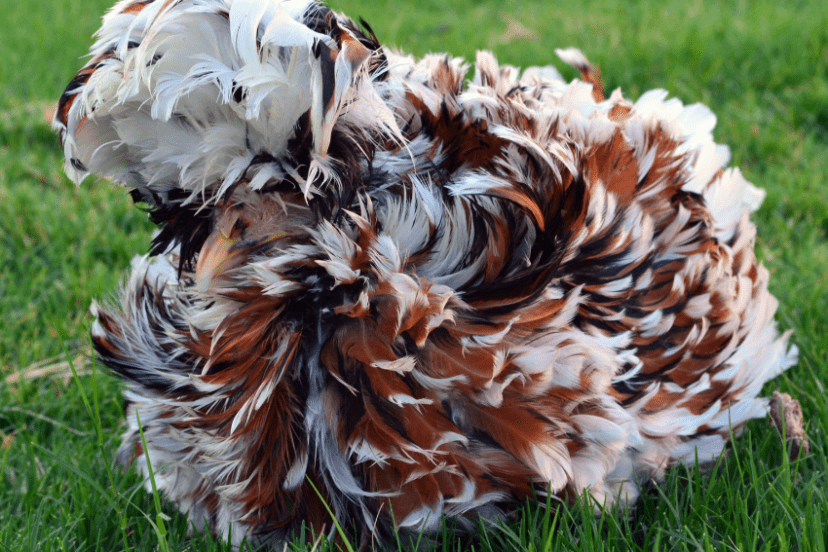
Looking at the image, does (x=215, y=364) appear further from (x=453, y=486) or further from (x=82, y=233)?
(x=82, y=233)

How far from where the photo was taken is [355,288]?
1233 millimetres

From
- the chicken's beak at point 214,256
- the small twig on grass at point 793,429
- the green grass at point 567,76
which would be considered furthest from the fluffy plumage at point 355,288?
the small twig on grass at point 793,429

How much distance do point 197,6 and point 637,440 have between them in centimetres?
109

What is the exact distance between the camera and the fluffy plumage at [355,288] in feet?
3.74

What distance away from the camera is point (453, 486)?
4.20 ft

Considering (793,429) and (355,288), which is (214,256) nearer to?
(355,288)

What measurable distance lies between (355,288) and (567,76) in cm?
322

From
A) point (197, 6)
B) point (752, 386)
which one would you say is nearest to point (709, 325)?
point (752, 386)

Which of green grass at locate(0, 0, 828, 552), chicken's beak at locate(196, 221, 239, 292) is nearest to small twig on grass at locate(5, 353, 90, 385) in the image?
green grass at locate(0, 0, 828, 552)

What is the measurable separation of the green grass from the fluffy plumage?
0.41 feet

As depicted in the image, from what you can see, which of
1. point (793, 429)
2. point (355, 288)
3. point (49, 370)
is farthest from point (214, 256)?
point (793, 429)

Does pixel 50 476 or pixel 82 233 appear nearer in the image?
pixel 50 476

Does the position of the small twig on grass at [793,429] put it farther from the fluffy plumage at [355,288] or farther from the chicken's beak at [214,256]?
the chicken's beak at [214,256]

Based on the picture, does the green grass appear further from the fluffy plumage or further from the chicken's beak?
the chicken's beak
